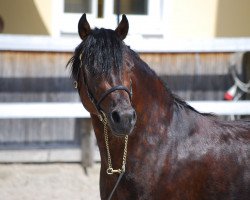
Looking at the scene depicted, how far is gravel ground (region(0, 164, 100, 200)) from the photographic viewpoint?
5.16 metres

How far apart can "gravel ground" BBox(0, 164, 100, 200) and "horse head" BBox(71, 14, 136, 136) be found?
2304mm

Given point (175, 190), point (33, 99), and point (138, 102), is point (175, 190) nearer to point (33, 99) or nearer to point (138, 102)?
point (138, 102)

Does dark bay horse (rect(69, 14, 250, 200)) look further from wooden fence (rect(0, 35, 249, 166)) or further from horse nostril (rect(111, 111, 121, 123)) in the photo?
wooden fence (rect(0, 35, 249, 166))

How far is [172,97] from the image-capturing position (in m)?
3.29

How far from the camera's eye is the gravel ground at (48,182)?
5156mm

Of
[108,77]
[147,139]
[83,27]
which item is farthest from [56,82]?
[108,77]

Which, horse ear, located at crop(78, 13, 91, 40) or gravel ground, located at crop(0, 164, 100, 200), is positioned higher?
horse ear, located at crop(78, 13, 91, 40)

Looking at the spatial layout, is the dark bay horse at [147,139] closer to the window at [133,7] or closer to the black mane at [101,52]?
the black mane at [101,52]

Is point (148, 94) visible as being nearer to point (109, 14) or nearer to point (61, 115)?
point (61, 115)

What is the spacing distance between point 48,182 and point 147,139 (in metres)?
2.59

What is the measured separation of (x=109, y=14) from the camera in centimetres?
689

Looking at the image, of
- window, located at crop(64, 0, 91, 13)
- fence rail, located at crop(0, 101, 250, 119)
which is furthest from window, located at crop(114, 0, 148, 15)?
fence rail, located at crop(0, 101, 250, 119)

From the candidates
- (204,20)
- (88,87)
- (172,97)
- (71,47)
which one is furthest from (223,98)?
(88,87)

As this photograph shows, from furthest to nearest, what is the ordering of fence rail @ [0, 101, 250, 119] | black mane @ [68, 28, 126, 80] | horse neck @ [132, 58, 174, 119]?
fence rail @ [0, 101, 250, 119]
horse neck @ [132, 58, 174, 119]
black mane @ [68, 28, 126, 80]
